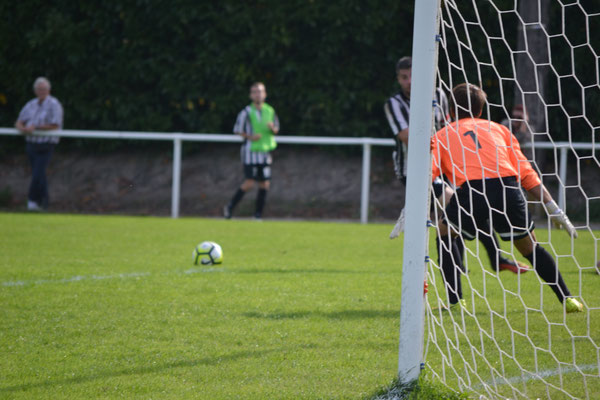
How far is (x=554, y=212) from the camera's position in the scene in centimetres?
436

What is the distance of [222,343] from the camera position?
12.9 feet

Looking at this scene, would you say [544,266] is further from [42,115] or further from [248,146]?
[42,115]

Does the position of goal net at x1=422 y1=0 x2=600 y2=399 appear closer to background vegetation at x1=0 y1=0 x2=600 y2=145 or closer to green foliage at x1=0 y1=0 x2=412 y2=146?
background vegetation at x1=0 y1=0 x2=600 y2=145

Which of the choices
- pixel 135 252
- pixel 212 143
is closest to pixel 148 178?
pixel 212 143

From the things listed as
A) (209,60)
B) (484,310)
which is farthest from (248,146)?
(484,310)

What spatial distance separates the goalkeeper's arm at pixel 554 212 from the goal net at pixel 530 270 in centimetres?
5

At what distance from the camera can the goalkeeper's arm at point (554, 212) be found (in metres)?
4.30

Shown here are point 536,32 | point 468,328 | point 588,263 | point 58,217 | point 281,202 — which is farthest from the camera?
point 281,202

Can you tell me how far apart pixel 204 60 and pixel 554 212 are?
10.4m

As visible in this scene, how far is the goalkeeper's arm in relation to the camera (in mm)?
4305

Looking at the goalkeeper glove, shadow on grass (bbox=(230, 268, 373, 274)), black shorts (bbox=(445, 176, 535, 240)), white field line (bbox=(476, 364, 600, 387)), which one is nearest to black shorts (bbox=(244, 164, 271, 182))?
shadow on grass (bbox=(230, 268, 373, 274))

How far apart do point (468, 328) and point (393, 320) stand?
1.48ft

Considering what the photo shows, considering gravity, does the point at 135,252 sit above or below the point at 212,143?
below

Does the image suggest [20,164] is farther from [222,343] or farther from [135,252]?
[222,343]
